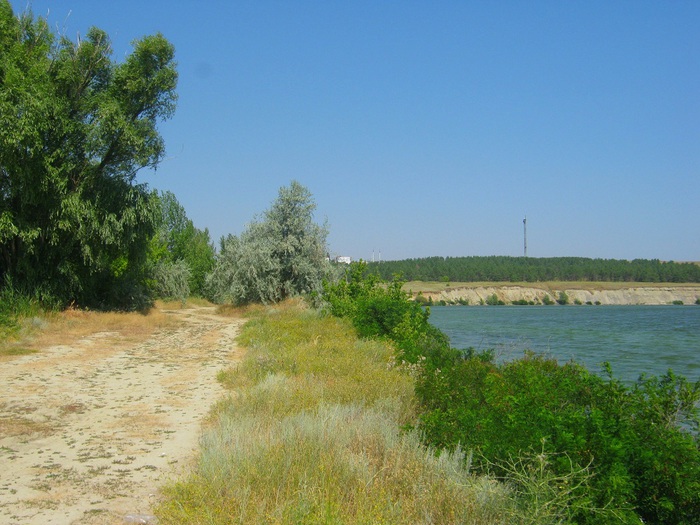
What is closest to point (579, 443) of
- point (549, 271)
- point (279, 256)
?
point (279, 256)

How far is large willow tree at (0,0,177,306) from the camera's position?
800 inches

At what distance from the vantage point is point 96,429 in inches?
307

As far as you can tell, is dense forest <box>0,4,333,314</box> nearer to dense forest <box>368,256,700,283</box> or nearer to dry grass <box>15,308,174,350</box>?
dry grass <box>15,308,174,350</box>

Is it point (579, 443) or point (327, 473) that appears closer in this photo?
point (579, 443)

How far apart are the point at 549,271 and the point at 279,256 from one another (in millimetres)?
92660

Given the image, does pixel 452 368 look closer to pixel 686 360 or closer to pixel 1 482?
pixel 1 482

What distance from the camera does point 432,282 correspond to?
11556 cm

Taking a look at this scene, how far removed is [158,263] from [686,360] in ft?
88.6

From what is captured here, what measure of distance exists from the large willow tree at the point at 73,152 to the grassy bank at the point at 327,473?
1615 cm

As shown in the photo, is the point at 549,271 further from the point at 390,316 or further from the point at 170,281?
the point at 390,316

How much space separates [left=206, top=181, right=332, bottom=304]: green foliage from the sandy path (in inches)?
654

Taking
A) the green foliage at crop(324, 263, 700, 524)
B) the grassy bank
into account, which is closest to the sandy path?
the grassy bank

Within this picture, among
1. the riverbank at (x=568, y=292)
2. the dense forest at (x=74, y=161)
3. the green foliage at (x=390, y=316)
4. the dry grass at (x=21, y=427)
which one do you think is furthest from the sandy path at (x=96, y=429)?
the riverbank at (x=568, y=292)

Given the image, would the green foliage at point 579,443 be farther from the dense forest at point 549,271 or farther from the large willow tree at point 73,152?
the dense forest at point 549,271
